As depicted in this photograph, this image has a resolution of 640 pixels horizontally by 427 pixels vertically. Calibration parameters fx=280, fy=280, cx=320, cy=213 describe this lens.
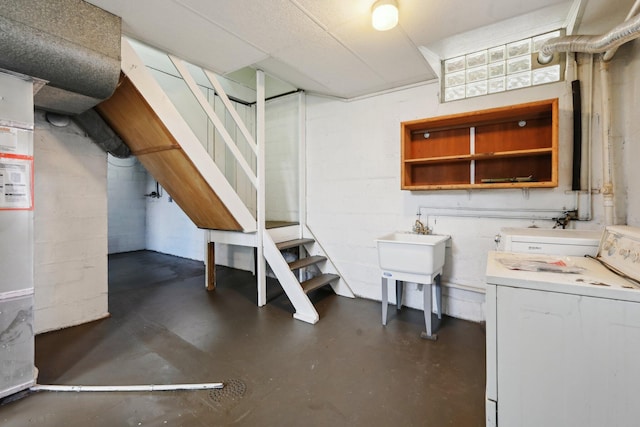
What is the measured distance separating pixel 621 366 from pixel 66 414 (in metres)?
2.57

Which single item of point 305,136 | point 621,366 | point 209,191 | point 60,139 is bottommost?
point 621,366

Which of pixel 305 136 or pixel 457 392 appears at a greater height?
pixel 305 136

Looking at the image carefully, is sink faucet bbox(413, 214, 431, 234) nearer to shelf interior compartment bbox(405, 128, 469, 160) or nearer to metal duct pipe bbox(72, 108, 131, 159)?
shelf interior compartment bbox(405, 128, 469, 160)

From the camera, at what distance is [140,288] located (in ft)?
12.3

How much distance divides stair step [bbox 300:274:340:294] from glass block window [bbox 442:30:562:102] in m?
2.30

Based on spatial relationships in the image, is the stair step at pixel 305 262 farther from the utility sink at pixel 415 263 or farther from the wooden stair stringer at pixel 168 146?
the utility sink at pixel 415 263

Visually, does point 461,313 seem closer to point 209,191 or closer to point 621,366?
point 621,366

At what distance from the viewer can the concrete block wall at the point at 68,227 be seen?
247 cm

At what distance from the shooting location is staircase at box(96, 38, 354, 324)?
2186 millimetres

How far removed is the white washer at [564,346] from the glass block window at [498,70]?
1.72m

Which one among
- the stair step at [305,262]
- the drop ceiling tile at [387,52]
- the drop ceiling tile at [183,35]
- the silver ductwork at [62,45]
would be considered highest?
the drop ceiling tile at [387,52]

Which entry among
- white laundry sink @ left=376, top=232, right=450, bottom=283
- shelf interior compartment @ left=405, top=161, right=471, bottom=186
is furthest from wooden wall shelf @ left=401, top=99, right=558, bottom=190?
white laundry sink @ left=376, top=232, right=450, bottom=283

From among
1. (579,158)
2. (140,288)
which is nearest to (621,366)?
(579,158)

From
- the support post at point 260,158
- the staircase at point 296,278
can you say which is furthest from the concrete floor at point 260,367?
the support post at point 260,158
